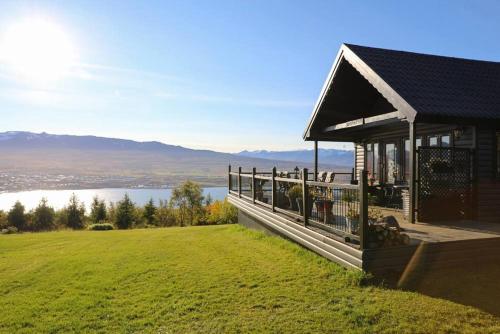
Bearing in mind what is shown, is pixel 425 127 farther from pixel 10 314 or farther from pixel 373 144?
pixel 10 314

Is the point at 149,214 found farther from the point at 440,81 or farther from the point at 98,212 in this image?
the point at 440,81

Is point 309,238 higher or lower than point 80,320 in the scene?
higher

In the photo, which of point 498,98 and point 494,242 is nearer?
point 494,242

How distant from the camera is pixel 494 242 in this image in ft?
19.9

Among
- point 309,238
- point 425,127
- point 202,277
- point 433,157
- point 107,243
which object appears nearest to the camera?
point 202,277

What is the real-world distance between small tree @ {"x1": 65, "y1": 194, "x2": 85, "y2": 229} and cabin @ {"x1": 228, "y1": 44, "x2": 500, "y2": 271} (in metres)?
33.2

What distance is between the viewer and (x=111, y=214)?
130ft

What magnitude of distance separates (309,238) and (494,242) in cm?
320

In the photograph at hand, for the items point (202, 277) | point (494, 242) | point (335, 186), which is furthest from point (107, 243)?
point (494, 242)

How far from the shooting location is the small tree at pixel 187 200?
1636 inches

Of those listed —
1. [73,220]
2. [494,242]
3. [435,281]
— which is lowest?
[73,220]

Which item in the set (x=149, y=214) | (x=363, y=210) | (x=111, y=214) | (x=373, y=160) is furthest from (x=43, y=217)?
(x=363, y=210)

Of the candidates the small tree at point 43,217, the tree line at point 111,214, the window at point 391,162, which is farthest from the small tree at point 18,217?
the window at point 391,162

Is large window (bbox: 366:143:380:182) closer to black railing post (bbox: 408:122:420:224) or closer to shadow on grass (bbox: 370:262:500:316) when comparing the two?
black railing post (bbox: 408:122:420:224)
